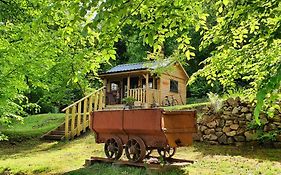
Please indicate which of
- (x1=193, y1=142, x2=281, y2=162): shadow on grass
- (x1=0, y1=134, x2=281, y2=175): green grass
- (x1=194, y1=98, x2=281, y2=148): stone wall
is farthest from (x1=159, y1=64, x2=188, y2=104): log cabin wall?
(x1=193, y1=142, x2=281, y2=162): shadow on grass

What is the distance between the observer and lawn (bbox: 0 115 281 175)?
20.8 feet

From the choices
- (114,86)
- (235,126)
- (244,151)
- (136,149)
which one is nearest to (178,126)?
(136,149)

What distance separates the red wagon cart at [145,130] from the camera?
6336 millimetres

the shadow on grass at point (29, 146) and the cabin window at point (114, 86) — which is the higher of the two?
the cabin window at point (114, 86)

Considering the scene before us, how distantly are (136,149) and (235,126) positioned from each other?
3556 mm

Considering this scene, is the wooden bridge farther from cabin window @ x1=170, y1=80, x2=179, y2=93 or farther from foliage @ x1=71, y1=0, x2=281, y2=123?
foliage @ x1=71, y1=0, x2=281, y2=123

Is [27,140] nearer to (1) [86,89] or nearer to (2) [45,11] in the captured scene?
(1) [86,89]

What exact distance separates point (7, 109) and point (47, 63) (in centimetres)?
166

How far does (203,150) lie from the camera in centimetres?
867

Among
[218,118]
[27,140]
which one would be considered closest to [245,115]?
[218,118]

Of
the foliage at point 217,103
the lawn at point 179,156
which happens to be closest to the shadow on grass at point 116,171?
the lawn at point 179,156

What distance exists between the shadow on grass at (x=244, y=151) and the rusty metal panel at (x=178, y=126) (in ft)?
5.51

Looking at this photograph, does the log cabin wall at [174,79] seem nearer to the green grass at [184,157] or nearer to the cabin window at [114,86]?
the cabin window at [114,86]

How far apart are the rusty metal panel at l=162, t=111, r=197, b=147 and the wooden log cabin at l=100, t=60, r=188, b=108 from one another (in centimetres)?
1056
